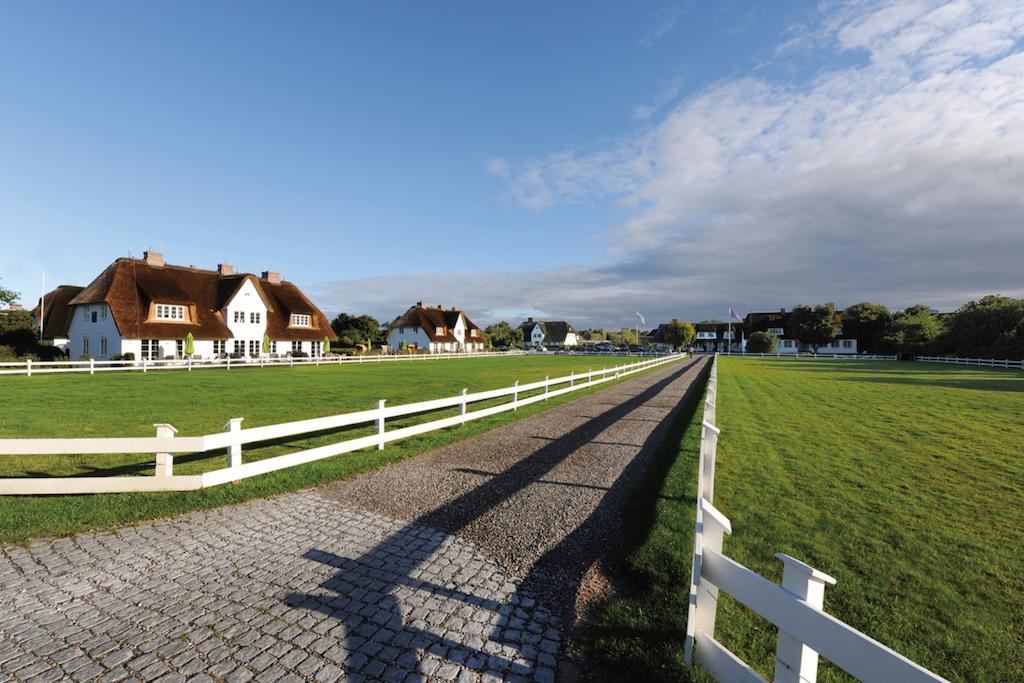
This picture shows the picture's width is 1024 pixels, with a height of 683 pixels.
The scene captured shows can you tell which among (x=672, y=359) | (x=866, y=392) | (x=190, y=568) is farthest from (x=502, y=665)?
(x=672, y=359)

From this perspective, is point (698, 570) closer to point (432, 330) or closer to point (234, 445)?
point (234, 445)

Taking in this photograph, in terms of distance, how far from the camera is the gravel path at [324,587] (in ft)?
10.3

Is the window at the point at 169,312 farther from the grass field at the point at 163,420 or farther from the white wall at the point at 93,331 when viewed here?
the grass field at the point at 163,420

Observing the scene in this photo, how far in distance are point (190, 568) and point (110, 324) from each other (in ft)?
132

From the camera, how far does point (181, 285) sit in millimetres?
39156

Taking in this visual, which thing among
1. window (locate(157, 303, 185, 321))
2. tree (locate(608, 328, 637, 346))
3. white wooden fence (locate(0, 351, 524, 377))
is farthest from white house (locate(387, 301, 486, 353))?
tree (locate(608, 328, 637, 346))

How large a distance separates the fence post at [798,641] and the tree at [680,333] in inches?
4437

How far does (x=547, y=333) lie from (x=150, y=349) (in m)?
110

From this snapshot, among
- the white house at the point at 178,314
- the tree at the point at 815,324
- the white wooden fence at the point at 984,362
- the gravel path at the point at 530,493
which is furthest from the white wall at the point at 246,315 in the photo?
the tree at the point at 815,324

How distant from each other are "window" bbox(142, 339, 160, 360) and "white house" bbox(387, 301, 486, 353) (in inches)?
1454

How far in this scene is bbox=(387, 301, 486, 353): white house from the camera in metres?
75.8

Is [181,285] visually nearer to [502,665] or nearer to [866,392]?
[502,665]

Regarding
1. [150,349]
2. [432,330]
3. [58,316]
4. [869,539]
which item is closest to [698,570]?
[869,539]

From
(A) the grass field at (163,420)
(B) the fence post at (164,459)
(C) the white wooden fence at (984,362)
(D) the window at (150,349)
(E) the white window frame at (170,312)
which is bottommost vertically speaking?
(C) the white wooden fence at (984,362)
